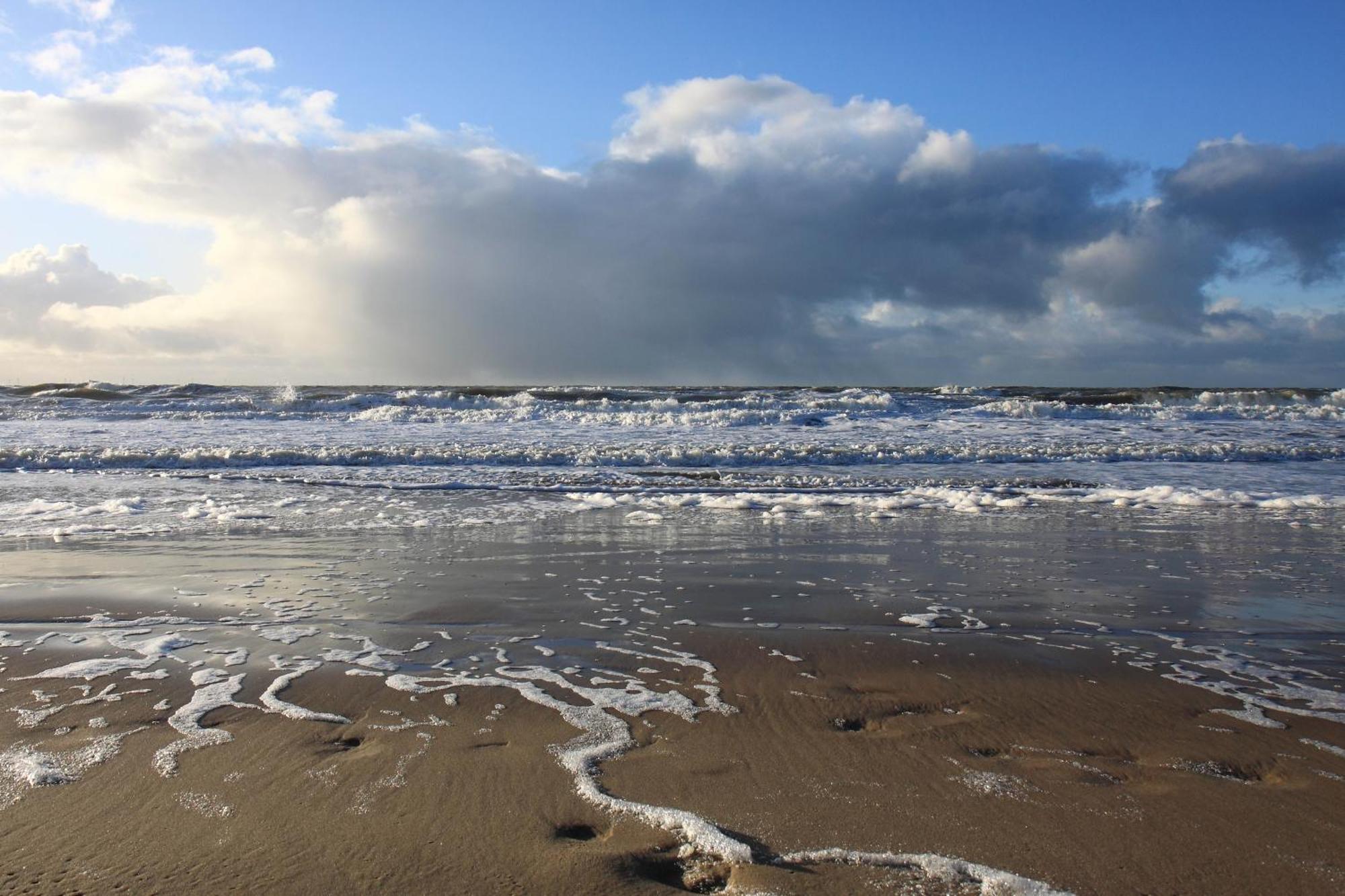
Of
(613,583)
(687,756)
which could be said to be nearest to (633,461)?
(613,583)

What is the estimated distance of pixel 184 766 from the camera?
2686mm

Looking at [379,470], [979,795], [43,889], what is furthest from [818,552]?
[379,470]

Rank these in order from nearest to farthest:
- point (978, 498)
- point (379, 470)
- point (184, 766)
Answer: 1. point (184, 766)
2. point (978, 498)
3. point (379, 470)

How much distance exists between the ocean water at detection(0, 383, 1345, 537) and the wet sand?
13.0 feet

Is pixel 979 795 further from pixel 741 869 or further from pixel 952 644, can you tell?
pixel 952 644

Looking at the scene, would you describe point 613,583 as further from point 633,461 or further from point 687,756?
point 633,461

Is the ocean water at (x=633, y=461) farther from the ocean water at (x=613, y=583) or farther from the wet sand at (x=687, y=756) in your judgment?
the wet sand at (x=687, y=756)

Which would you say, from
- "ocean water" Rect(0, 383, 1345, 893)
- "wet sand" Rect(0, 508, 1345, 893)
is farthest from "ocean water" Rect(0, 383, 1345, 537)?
"wet sand" Rect(0, 508, 1345, 893)

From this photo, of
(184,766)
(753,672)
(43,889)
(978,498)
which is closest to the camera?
(43,889)

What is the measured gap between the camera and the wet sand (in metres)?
2.11

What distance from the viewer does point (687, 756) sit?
9.09ft

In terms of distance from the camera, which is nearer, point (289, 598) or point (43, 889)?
point (43, 889)

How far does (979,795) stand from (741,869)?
0.82 m

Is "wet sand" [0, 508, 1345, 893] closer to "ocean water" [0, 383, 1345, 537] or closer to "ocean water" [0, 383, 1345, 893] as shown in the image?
"ocean water" [0, 383, 1345, 893]
